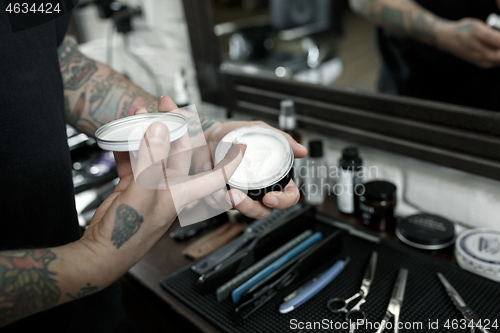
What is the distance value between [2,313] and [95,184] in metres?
0.71

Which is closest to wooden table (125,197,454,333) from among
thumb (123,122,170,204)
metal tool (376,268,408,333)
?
metal tool (376,268,408,333)

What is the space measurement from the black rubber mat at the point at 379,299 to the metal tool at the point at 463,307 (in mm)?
10

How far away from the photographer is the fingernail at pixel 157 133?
0.39 meters

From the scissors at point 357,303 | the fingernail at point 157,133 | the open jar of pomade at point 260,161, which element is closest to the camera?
the fingernail at point 157,133

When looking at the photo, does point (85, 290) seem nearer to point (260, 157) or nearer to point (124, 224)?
point (124, 224)

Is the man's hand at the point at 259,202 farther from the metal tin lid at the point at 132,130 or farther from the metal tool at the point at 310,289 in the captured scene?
the metal tool at the point at 310,289

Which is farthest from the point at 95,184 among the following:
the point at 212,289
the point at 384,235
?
the point at 384,235

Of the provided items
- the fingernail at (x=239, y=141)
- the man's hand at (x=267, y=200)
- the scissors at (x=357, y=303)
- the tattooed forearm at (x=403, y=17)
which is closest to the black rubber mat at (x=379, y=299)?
the scissors at (x=357, y=303)

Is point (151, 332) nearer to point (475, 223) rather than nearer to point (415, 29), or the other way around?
point (475, 223)

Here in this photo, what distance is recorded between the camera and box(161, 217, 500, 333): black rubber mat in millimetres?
601

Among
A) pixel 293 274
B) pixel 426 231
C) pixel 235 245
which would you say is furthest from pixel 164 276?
pixel 426 231

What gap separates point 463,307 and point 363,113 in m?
0.46

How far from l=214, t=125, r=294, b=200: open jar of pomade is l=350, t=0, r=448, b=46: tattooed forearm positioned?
0.42 meters

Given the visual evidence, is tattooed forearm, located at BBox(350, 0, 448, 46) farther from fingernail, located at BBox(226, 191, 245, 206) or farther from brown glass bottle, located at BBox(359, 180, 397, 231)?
fingernail, located at BBox(226, 191, 245, 206)
